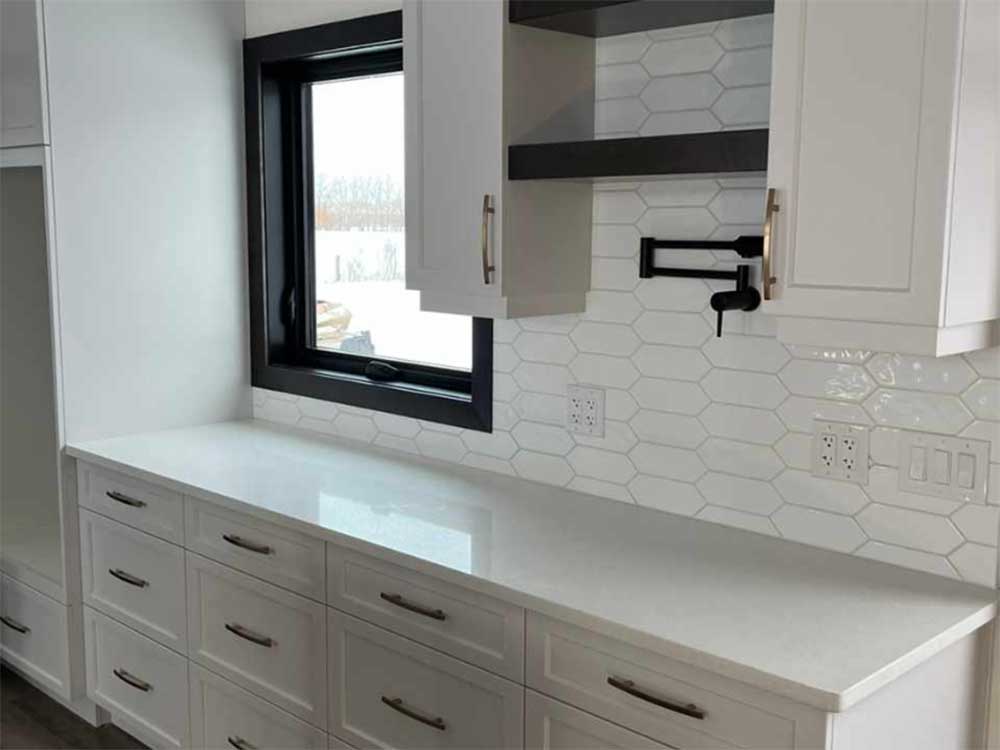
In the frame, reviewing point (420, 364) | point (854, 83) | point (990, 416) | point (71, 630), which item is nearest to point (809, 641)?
point (990, 416)

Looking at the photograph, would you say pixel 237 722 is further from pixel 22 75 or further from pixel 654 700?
pixel 22 75

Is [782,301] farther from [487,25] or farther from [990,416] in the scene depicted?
[487,25]

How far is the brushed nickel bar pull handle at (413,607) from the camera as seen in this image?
2095 mm

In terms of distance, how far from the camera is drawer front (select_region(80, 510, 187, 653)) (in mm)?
2840

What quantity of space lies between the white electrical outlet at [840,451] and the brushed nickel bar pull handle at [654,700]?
0.65 metres

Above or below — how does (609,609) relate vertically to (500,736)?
above

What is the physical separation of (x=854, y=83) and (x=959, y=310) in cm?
41

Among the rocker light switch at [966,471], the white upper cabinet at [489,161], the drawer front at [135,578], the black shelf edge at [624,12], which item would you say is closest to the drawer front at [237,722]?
the drawer front at [135,578]

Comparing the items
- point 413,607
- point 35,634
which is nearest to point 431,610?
point 413,607

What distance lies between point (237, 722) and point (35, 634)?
1066 millimetres

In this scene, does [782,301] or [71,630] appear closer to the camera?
[782,301]

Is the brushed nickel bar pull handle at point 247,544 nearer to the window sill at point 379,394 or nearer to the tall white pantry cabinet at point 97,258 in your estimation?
the window sill at point 379,394

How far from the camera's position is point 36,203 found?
3.30 meters

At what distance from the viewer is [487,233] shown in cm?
232
